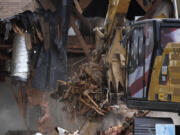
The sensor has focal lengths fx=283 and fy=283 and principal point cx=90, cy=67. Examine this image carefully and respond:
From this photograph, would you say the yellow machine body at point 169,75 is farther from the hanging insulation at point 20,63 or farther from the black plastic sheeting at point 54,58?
the hanging insulation at point 20,63

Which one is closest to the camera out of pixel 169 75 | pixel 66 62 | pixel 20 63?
pixel 169 75

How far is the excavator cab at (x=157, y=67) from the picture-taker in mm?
4117

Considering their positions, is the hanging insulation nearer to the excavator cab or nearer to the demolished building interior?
the demolished building interior

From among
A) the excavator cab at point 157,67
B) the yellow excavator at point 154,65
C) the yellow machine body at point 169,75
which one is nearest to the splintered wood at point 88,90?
the yellow excavator at point 154,65

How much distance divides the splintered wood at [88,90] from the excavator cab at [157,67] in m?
2.96

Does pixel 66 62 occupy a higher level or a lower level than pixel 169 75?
higher

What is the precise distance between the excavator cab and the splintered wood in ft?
9.73

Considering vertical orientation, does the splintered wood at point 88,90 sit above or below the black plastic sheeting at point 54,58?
below

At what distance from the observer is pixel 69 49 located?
8523mm

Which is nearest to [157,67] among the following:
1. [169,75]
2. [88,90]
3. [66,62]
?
[169,75]

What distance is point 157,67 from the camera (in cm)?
416

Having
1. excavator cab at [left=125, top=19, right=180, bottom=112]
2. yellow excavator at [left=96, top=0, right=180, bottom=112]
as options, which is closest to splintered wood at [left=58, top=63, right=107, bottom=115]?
yellow excavator at [left=96, top=0, right=180, bottom=112]

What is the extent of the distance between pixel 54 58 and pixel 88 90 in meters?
1.27

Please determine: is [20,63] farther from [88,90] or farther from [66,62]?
[88,90]
